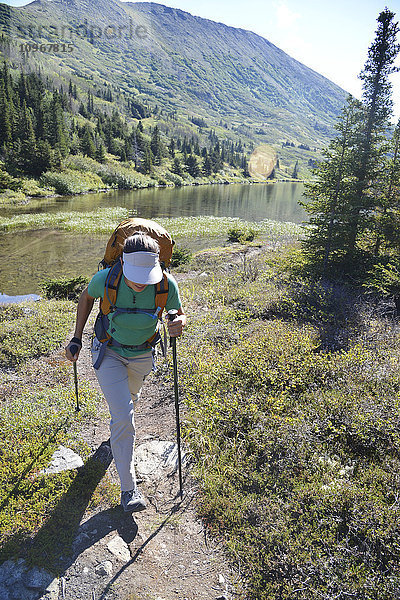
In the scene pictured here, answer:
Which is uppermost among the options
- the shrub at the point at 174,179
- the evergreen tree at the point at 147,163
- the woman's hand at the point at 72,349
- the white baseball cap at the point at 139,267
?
the evergreen tree at the point at 147,163

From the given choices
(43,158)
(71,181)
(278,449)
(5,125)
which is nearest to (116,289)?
(278,449)

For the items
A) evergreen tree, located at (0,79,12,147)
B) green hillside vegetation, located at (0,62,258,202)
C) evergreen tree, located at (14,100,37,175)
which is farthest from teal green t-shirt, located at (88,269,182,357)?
→ evergreen tree, located at (0,79,12,147)

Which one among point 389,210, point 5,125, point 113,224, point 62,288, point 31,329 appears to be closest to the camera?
point 31,329

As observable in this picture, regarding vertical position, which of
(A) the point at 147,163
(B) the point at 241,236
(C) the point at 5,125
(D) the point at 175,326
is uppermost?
(C) the point at 5,125

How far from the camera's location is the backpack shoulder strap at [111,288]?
381cm

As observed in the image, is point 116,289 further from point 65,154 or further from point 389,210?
point 65,154

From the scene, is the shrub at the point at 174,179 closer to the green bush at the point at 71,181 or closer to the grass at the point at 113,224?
the green bush at the point at 71,181

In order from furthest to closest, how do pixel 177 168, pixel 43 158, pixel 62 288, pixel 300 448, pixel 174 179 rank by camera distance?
pixel 177 168
pixel 174 179
pixel 43 158
pixel 62 288
pixel 300 448

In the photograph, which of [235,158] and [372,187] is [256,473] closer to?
[372,187]

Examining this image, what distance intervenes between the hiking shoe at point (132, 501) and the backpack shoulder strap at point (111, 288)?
7.06ft

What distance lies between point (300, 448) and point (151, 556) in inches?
88.0

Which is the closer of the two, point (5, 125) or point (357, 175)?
point (357, 175)

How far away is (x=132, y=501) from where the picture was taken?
390 centimetres

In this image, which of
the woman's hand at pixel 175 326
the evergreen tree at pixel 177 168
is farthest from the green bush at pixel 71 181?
the woman's hand at pixel 175 326
